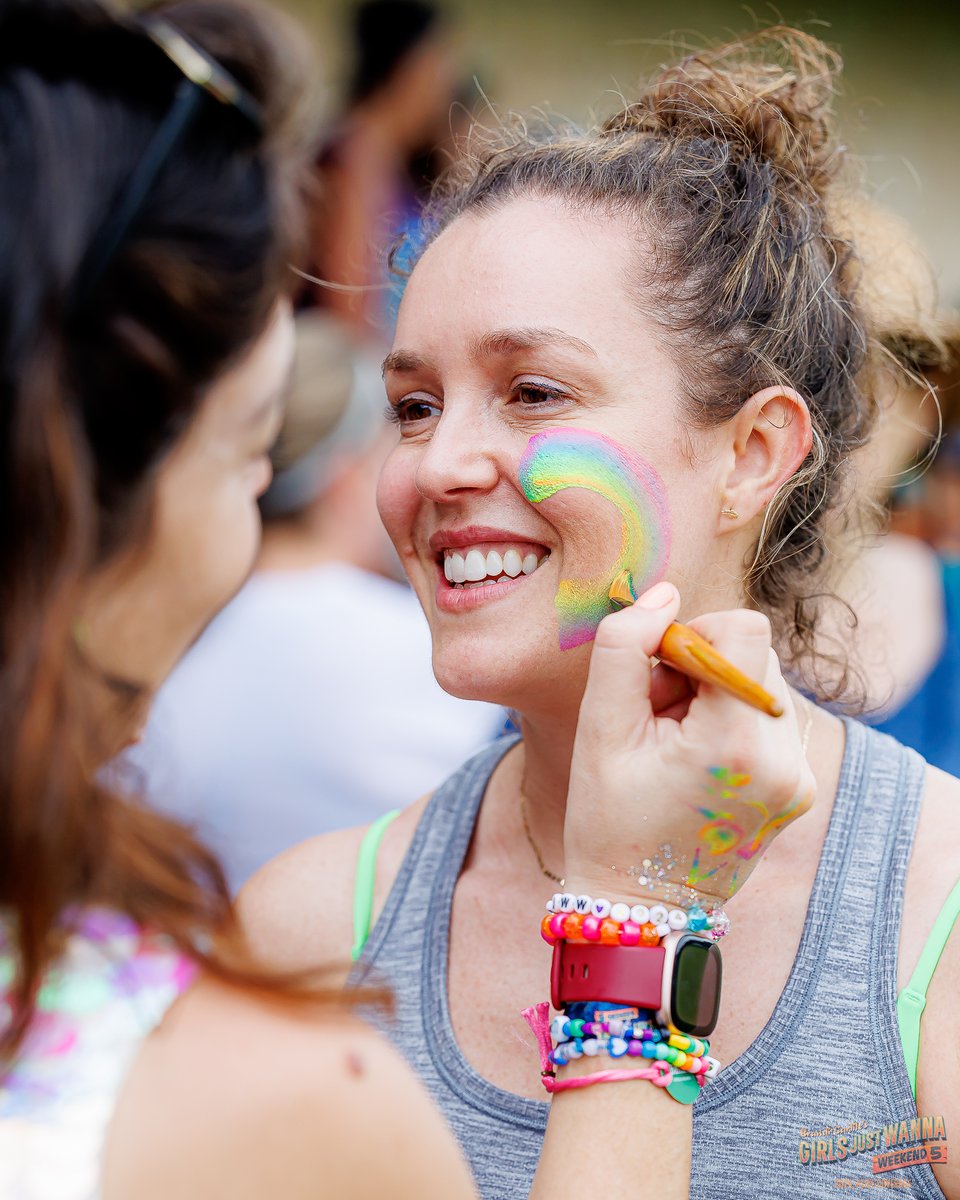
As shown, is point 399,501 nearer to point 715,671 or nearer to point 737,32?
point 715,671

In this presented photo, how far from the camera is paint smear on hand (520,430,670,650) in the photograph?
177cm

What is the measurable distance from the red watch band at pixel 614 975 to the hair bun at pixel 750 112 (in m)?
1.20

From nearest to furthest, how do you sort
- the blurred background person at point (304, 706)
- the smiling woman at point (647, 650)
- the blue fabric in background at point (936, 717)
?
1. the smiling woman at point (647, 650)
2. the blurred background person at point (304, 706)
3. the blue fabric in background at point (936, 717)

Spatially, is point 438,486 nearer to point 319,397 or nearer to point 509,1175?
point 509,1175

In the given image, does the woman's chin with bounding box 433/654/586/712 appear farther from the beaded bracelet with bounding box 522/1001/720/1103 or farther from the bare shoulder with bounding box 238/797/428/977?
the beaded bracelet with bounding box 522/1001/720/1103

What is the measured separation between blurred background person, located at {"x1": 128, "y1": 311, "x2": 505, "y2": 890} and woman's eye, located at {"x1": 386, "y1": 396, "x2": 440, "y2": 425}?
107cm

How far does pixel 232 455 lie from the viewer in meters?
1.30

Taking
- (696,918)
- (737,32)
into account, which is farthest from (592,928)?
(737,32)

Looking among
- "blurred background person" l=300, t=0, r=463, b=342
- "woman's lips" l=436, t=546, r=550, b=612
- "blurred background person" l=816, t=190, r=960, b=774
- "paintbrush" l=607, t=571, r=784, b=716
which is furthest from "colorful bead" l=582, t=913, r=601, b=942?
"blurred background person" l=300, t=0, r=463, b=342

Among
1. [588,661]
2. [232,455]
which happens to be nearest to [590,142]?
[588,661]

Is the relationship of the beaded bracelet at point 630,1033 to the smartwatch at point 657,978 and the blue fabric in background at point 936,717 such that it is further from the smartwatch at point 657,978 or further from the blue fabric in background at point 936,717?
the blue fabric in background at point 936,717

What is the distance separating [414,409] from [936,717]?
1.88 meters

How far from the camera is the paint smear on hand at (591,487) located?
5.82 ft

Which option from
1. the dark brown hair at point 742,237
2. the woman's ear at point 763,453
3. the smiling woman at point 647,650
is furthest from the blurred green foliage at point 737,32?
the woman's ear at point 763,453
